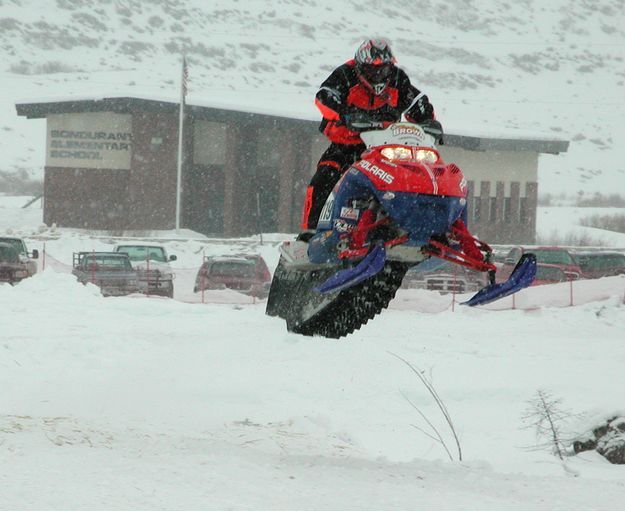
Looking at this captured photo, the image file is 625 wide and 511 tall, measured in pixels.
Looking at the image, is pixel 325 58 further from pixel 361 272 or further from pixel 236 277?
pixel 361 272

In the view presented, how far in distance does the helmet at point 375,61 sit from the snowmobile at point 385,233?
41cm

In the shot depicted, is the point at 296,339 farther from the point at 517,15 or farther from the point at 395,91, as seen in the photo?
the point at 517,15

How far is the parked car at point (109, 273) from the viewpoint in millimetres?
21906

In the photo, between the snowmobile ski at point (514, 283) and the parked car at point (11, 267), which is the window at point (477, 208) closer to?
the parked car at point (11, 267)

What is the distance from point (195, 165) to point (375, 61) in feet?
118

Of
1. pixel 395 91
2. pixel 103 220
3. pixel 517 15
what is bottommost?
pixel 103 220

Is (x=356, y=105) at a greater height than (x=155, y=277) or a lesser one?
greater

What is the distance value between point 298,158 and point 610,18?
416 ft

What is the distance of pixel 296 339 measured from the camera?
12.1 metres

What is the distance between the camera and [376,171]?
7.16 m

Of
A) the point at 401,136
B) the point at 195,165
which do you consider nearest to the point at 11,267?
the point at 401,136

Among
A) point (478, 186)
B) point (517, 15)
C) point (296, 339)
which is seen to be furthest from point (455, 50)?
point (296, 339)

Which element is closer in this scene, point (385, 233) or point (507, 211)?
point (385, 233)

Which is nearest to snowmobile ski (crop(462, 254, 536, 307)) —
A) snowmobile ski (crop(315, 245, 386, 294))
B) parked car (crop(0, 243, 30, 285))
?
snowmobile ski (crop(315, 245, 386, 294))
